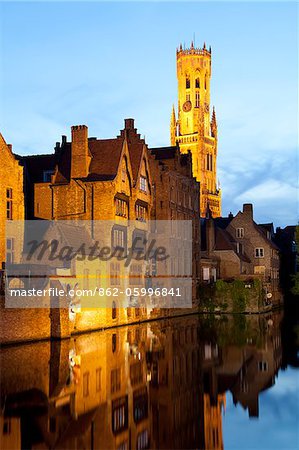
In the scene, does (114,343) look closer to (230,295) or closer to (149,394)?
(149,394)

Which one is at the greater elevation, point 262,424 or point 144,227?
point 144,227

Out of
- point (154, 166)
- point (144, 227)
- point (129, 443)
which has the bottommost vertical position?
point (129, 443)

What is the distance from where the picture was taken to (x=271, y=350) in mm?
40906

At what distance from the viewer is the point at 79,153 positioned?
2277 inches

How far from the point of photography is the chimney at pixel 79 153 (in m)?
57.5

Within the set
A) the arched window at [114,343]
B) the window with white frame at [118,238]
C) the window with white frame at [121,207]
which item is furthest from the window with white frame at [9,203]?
the arched window at [114,343]

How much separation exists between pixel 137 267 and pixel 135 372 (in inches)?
1239

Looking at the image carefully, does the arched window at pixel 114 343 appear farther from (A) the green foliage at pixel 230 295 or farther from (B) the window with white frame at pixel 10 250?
(A) the green foliage at pixel 230 295

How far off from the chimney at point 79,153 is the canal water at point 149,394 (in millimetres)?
18212

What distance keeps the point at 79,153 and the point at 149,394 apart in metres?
34.5

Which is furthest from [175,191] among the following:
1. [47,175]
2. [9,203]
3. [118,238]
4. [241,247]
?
[9,203]

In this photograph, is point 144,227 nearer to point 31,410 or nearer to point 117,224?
point 117,224

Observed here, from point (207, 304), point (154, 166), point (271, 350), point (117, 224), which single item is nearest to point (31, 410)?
point (271, 350)

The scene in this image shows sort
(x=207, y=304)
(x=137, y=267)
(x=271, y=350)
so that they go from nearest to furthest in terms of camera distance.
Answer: (x=271, y=350) < (x=137, y=267) < (x=207, y=304)
